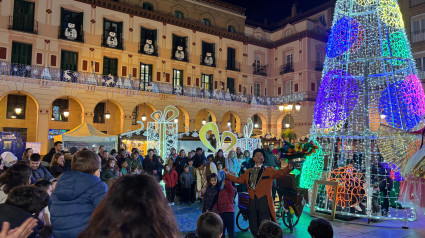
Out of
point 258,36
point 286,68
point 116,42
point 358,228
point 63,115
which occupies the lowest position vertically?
point 358,228

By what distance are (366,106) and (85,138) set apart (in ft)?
41.4

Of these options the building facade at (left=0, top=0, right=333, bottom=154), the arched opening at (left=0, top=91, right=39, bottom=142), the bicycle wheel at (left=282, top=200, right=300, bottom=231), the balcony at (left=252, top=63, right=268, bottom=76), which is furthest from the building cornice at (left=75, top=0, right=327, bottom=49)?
the bicycle wheel at (left=282, top=200, right=300, bottom=231)

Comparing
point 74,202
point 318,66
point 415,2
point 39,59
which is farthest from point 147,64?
point 74,202

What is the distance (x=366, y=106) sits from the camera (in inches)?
339

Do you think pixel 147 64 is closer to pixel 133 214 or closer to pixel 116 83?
pixel 116 83

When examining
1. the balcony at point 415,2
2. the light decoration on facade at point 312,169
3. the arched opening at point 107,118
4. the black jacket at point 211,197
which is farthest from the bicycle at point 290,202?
the balcony at point 415,2

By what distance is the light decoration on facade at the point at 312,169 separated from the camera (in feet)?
30.7

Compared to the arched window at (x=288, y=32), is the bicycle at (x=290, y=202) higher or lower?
lower

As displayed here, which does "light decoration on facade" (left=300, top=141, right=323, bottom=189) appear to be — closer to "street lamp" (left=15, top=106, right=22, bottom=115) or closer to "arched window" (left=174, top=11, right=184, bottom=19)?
"street lamp" (left=15, top=106, right=22, bottom=115)

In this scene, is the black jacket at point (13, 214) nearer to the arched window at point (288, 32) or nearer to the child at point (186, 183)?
the child at point (186, 183)

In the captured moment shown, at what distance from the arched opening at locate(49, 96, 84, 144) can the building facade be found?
0.07m

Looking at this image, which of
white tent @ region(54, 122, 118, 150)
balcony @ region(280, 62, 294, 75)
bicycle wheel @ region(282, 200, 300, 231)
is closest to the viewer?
bicycle wheel @ region(282, 200, 300, 231)

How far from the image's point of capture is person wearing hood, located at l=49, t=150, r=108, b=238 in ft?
9.84

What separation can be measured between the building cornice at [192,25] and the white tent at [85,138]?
11394mm
